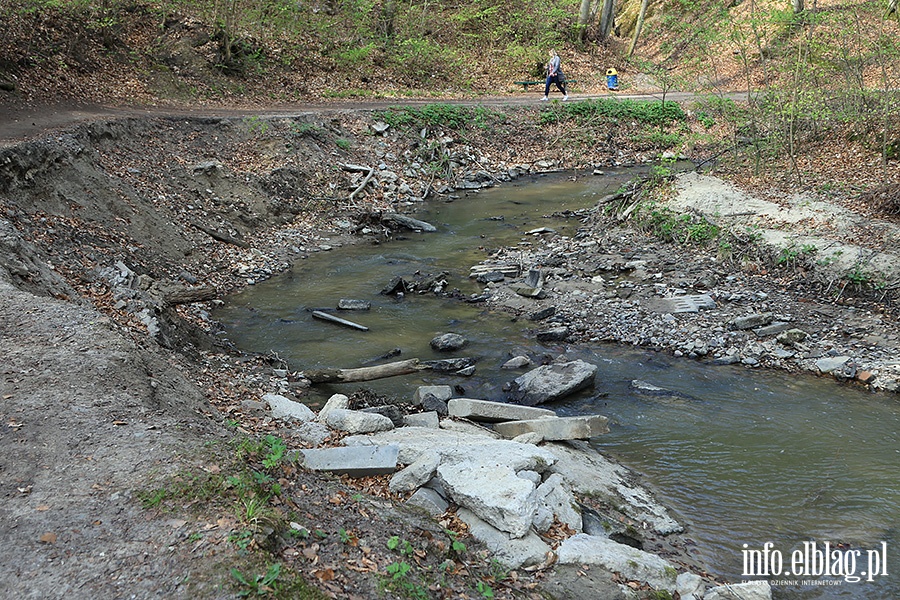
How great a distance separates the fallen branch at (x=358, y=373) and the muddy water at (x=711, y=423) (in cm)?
16

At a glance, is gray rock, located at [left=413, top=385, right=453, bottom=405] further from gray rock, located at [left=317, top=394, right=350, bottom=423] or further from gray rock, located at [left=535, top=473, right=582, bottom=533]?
gray rock, located at [left=535, top=473, right=582, bottom=533]

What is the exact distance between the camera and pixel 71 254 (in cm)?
1058

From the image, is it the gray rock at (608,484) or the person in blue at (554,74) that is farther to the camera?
the person in blue at (554,74)

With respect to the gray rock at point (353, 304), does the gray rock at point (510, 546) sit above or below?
above

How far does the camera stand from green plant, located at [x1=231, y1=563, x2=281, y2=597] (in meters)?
3.79

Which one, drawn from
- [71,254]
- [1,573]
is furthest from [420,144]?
[1,573]

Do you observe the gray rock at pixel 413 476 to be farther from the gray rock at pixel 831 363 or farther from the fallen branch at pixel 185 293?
the fallen branch at pixel 185 293

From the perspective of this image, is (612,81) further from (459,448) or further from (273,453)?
(273,453)

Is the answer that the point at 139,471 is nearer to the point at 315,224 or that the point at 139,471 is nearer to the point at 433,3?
the point at 315,224

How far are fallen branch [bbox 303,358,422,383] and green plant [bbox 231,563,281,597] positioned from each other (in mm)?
5471

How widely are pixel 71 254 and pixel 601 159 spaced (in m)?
19.3

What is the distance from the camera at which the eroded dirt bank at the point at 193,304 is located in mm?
4293

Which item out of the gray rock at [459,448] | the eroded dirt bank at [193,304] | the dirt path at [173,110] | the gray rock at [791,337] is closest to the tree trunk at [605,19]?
the dirt path at [173,110]

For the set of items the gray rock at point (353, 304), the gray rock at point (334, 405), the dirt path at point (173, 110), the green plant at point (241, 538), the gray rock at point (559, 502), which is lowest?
the gray rock at point (353, 304)
